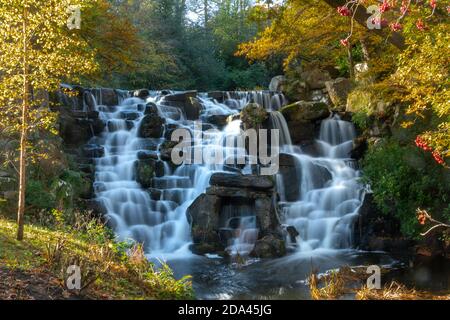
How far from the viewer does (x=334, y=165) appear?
1698 centimetres

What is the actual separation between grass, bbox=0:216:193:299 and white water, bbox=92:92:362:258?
15.9 ft

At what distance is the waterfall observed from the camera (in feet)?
47.4

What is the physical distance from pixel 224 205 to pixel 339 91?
353 inches

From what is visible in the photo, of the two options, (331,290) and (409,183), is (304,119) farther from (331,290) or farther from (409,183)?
(331,290)

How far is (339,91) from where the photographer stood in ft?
66.1

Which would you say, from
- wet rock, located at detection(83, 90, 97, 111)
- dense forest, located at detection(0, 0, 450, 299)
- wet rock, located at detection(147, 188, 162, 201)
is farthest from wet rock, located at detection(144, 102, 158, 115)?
wet rock, located at detection(147, 188, 162, 201)

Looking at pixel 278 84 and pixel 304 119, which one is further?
pixel 278 84

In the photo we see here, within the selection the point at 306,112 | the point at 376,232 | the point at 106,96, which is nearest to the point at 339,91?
the point at 306,112

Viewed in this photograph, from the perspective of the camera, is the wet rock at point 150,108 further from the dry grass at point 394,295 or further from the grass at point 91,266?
the dry grass at point 394,295

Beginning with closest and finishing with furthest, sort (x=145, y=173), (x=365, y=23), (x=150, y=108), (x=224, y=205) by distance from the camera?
→ (x=365, y=23), (x=224, y=205), (x=145, y=173), (x=150, y=108)

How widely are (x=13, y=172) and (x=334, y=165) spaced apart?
11297mm

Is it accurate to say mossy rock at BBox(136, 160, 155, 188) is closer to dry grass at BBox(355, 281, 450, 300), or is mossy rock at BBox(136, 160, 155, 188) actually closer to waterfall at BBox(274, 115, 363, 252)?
waterfall at BBox(274, 115, 363, 252)

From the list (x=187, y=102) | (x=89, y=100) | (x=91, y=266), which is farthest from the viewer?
(x=187, y=102)
